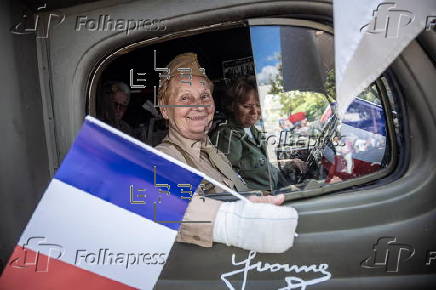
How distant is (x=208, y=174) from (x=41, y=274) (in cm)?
82

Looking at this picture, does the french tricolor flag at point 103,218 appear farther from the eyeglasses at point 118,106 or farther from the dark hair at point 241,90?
the dark hair at point 241,90

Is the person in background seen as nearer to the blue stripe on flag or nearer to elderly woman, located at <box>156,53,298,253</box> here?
elderly woman, located at <box>156,53,298,253</box>

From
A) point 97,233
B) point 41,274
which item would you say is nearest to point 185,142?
point 97,233

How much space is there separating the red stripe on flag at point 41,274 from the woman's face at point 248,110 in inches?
44.5

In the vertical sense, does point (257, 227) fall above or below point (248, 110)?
Result: below

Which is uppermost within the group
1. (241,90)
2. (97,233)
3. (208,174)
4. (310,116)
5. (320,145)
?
(241,90)

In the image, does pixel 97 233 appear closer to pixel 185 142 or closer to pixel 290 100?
pixel 185 142

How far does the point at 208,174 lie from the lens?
185 cm

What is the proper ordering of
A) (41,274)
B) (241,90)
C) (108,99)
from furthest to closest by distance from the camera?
(241,90) < (108,99) < (41,274)

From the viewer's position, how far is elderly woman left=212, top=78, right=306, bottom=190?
1.99m

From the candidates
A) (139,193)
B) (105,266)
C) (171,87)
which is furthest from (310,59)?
(105,266)

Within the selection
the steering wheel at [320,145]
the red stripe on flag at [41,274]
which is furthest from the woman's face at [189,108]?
the red stripe on flag at [41,274]

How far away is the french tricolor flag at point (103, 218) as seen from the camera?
1249mm

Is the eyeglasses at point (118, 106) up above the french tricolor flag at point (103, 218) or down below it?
above
